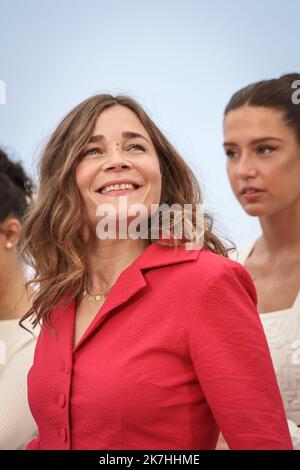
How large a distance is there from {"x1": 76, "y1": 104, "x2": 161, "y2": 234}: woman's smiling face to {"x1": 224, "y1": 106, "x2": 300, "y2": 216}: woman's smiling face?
0.66m

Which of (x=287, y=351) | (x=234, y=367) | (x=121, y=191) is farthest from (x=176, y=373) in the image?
(x=287, y=351)

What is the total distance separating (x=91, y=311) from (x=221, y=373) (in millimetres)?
293

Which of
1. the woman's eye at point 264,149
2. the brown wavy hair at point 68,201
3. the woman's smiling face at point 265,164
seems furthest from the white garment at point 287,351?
the brown wavy hair at point 68,201

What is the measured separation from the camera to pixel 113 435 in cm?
111

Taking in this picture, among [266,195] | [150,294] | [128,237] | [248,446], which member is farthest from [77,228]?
[266,195]

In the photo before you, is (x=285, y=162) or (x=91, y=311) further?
(x=285, y=162)

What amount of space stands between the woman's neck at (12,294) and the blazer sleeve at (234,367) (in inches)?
30.9

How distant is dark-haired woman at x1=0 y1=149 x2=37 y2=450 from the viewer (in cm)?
158

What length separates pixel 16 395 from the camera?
1591 millimetres

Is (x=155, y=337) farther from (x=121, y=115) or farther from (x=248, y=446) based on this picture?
(x=121, y=115)

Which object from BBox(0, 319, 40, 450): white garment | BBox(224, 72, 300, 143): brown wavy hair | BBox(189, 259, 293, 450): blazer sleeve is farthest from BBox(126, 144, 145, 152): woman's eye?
BBox(224, 72, 300, 143): brown wavy hair

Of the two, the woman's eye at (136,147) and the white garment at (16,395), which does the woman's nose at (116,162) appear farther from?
the white garment at (16,395)

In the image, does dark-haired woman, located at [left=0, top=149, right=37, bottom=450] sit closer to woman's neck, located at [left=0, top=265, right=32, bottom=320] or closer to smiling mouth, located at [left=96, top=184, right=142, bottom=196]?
woman's neck, located at [left=0, top=265, right=32, bottom=320]

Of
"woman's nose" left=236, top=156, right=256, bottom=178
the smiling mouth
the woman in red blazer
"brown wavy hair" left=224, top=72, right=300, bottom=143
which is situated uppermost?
"brown wavy hair" left=224, top=72, right=300, bottom=143
